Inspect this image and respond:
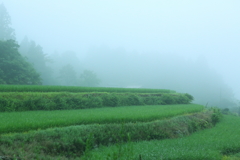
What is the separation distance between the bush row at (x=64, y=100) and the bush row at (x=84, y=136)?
535 centimetres

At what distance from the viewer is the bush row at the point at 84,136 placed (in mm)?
6059

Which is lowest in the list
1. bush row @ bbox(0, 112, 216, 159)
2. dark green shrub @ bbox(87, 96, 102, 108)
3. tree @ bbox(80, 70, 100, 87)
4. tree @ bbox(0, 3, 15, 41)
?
bush row @ bbox(0, 112, 216, 159)

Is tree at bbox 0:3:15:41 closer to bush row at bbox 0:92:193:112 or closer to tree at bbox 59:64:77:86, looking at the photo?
tree at bbox 59:64:77:86

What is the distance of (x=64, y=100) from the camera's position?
43.7ft

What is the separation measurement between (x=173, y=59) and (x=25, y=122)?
91.2m

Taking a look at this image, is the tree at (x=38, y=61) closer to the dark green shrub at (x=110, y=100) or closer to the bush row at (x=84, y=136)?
the dark green shrub at (x=110, y=100)

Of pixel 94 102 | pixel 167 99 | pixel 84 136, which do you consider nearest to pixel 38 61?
pixel 167 99

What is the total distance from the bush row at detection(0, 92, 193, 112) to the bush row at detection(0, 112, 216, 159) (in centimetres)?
535

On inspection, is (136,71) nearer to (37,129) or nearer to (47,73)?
(47,73)

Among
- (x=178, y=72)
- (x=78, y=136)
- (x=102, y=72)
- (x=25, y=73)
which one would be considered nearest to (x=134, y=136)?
(x=78, y=136)

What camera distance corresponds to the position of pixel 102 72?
264 ft

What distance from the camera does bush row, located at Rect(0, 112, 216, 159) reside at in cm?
606

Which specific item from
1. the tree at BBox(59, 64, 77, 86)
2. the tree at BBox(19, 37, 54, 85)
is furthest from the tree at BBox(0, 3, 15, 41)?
the tree at BBox(59, 64, 77, 86)

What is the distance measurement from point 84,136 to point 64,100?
6.43 metres
